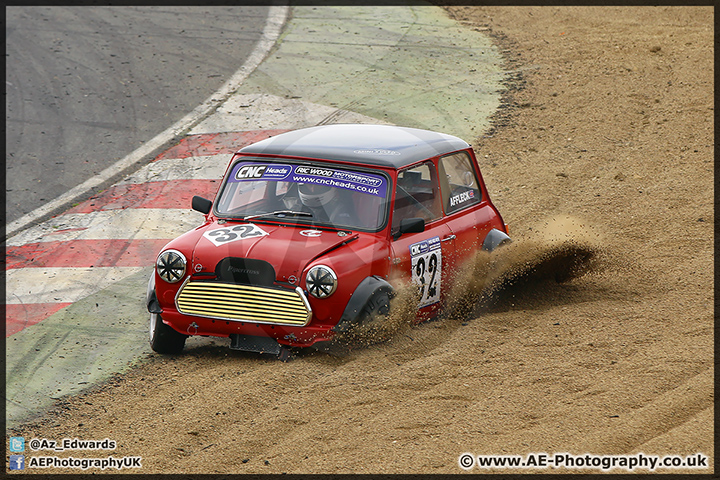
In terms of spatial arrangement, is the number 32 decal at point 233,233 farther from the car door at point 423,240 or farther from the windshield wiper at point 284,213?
the car door at point 423,240

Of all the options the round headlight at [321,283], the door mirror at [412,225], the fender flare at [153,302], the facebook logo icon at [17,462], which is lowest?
the facebook logo icon at [17,462]

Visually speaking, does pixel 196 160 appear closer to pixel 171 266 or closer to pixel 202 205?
pixel 202 205

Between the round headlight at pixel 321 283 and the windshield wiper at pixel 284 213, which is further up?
the windshield wiper at pixel 284 213

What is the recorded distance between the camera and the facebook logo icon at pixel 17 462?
16.8 ft

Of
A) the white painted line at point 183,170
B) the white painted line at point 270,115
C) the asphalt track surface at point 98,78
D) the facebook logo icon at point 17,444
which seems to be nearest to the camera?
the facebook logo icon at point 17,444

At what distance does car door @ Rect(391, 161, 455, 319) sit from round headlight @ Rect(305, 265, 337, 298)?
703mm

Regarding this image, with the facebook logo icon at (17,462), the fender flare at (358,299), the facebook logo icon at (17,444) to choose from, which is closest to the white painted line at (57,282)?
the facebook logo icon at (17,444)

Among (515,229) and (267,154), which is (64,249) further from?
(515,229)

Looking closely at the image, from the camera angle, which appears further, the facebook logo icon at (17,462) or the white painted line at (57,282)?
the white painted line at (57,282)

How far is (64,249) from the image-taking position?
9.56 metres

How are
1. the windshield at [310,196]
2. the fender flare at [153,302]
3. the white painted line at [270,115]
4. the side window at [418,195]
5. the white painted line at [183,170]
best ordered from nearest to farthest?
1. the fender flare at [153,302]
2. the windshield at [310,196]
3. the side window at [418,195]
4. the white painted line at [183,170]
5. the white painted line at [270,115]

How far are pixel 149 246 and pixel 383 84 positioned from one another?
6.99 meters

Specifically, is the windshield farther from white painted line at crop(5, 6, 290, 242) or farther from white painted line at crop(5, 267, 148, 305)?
white painted line at crop(5, 6, 290, 242)

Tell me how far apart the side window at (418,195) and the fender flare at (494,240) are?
26.7 inches
